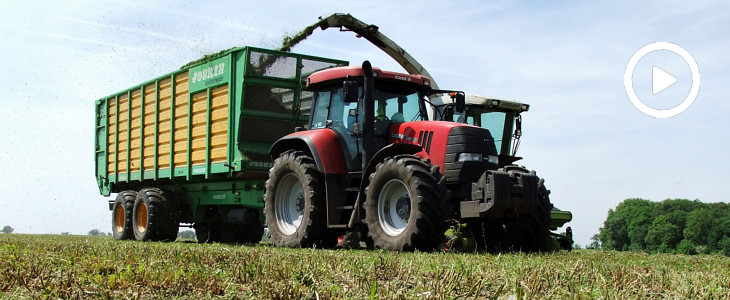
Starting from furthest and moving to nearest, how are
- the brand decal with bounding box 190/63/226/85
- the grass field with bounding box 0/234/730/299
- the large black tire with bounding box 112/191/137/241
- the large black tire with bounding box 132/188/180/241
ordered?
1. the large black tire with bounding box 112/191/137/241
2. the large black tire with bounding box 132/188/180/241
3. the brand decal with bounding box 190/63/226/85
4. the grass field with bounding box 0/234/730/299

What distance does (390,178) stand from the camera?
8.49m

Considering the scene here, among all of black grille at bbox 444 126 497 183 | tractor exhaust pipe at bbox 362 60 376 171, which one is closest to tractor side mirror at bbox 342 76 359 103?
tractor exhaust pipe at bbox 362 60 376 171

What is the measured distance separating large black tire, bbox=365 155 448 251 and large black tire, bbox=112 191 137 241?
23.5 ft

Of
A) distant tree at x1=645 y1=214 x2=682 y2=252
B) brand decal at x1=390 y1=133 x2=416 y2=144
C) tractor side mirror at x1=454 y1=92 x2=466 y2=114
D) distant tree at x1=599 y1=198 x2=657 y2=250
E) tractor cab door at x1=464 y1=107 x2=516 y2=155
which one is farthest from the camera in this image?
distant tree at x1=599 y1=198 x2=657 y2=250

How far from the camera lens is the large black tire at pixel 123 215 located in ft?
47.1

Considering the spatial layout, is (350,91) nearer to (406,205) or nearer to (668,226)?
(406,205)

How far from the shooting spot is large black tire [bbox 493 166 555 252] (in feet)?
28.5

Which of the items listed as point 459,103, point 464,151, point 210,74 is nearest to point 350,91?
point 464,151

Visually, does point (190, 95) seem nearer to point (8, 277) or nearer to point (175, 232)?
point (175, 232)

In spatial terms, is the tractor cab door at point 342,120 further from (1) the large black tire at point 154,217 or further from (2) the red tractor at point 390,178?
(1) the large black tire at point 154,217

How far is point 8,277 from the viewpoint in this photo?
199 inches

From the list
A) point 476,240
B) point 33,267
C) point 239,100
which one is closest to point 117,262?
point 33,267

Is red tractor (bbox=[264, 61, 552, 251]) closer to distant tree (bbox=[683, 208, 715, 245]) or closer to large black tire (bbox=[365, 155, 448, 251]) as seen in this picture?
large black tire (bbox=[365, 155, 448, 251])

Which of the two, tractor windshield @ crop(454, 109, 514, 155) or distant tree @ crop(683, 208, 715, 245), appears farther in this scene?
distant tree @ crop(683, 208, 715, 245)
